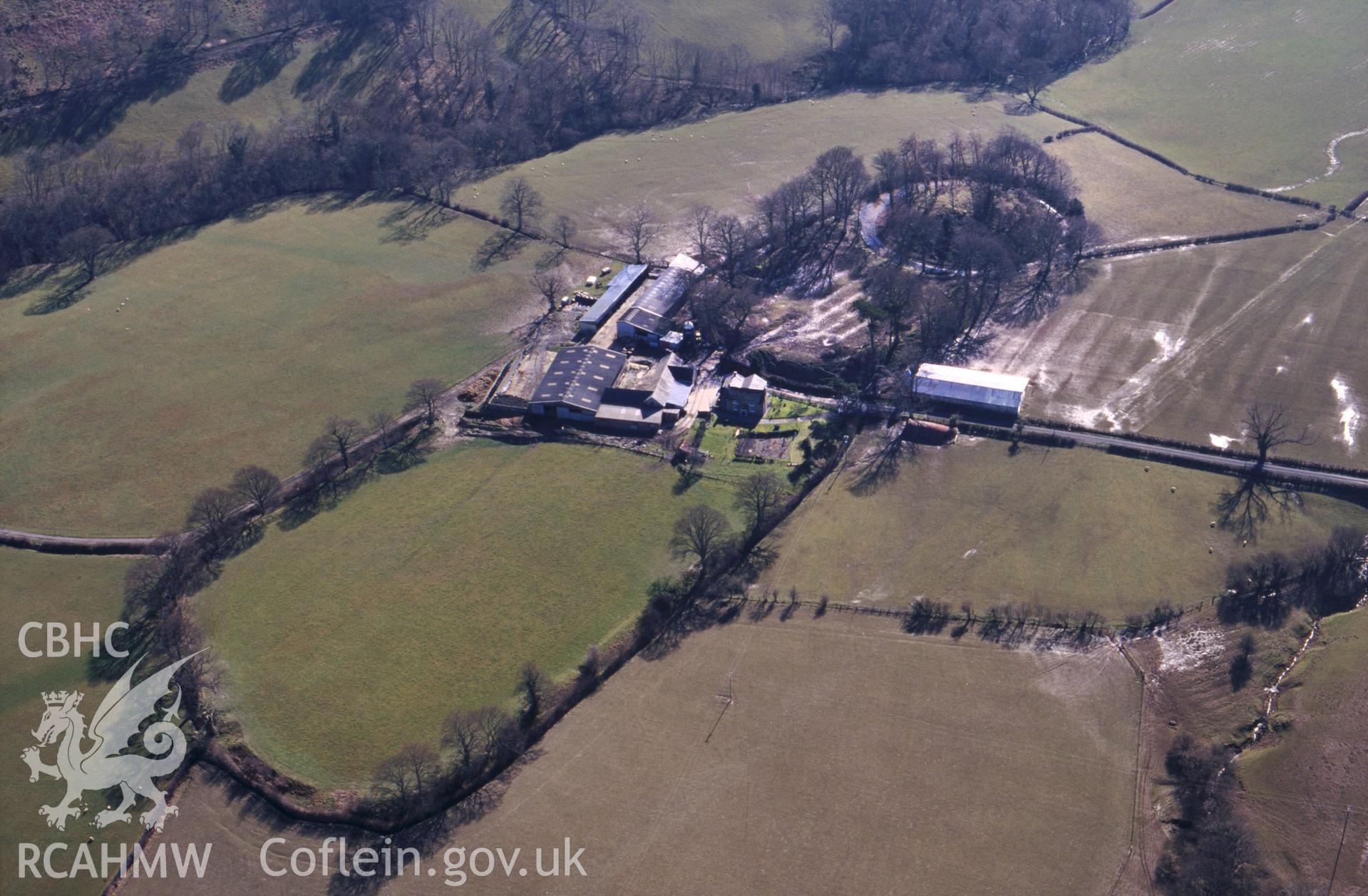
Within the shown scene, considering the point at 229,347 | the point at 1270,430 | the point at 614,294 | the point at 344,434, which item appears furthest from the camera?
the point at 614,294

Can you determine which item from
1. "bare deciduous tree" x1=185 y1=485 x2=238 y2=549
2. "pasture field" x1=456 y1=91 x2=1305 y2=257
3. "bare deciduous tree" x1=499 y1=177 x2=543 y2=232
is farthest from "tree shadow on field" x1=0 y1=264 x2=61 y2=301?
"bare deciduous tree" x1=185 y1=485 x2=238 y2=549

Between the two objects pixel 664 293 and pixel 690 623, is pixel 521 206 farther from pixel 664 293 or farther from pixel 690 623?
pixel 690 623

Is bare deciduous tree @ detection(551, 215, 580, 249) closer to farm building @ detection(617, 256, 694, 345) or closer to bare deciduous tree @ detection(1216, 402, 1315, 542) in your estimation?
farm building @ detection(617, 256, 694, 345)

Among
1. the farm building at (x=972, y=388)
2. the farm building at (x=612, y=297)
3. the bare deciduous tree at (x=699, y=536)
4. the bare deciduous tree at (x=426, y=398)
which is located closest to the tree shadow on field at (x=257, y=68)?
the farm building at (x=612, y=297)

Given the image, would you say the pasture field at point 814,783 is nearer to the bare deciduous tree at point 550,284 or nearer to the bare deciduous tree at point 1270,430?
the bare deciduous tree at point 1270,430

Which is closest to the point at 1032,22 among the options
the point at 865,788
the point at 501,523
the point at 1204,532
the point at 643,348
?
the point at 643,348

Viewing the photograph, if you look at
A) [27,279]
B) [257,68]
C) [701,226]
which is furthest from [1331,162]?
[27,279]
